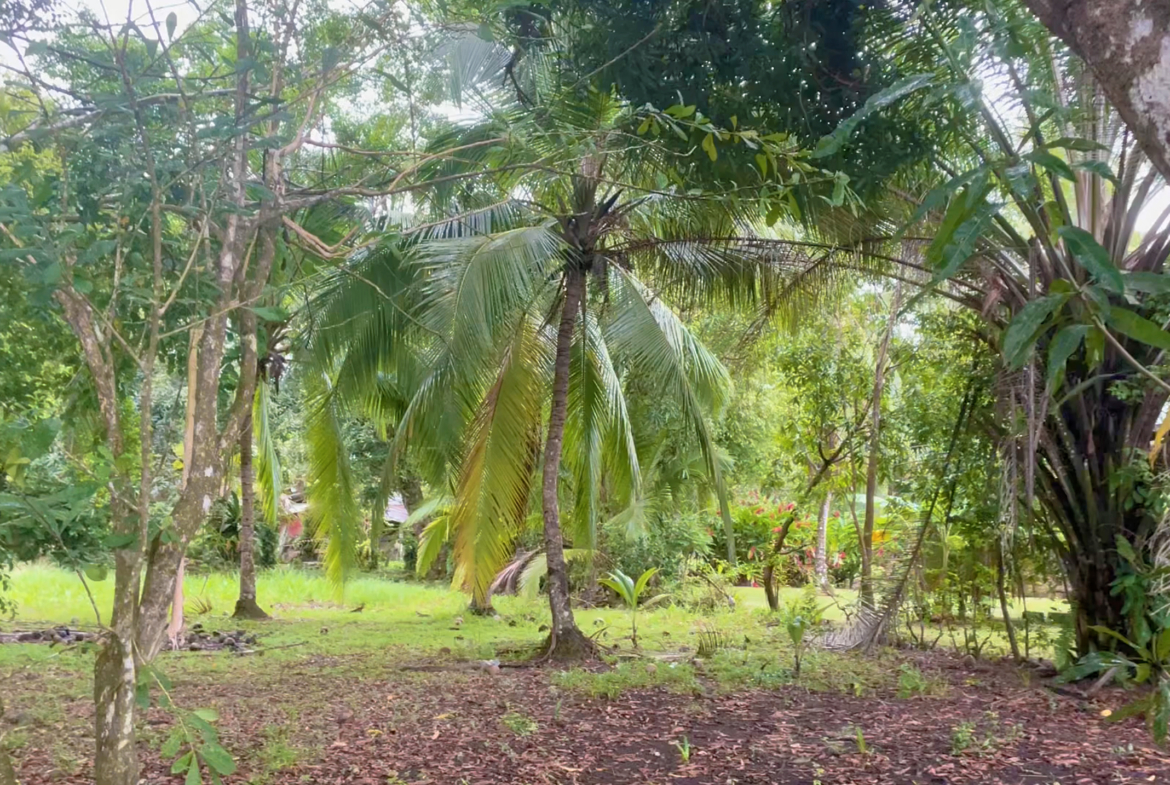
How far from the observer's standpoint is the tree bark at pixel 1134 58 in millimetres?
1410

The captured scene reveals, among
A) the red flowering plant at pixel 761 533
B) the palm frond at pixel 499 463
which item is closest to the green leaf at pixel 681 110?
the palm frond at pixel 499 463

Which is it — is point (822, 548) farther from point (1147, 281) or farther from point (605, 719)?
point (1147, 281)

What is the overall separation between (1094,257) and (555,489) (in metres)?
5.99

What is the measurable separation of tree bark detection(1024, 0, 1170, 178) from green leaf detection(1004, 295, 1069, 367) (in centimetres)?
27

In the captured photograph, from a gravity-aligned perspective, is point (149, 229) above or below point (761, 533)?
above

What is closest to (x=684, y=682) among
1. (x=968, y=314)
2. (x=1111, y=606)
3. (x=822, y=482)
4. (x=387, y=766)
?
(x=387, y=766)

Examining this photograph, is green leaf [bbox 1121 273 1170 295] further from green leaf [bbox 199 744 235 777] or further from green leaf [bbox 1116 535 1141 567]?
green leaf [bbox 1116 535 1141 567]

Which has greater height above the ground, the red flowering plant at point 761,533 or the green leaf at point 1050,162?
the green leaf at point 1050,162

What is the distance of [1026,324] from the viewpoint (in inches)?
64.9

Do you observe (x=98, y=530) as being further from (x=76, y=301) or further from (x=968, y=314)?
(x=968, y=314)

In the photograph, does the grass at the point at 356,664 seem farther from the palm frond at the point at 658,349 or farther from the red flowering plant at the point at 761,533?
the palm frond at the point at 658,349

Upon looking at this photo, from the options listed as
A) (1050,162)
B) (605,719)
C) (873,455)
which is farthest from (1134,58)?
(873,455)

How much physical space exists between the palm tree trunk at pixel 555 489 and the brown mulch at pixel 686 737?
3.69ft

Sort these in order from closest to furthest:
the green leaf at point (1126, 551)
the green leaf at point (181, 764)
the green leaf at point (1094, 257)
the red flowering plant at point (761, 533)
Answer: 1. the green leaf at point (1094, 257)
2. the green leaf at point (181, 764)
3. the green leaf at point (1126, 551)
4. the red flowering plant at point (761, 533)
